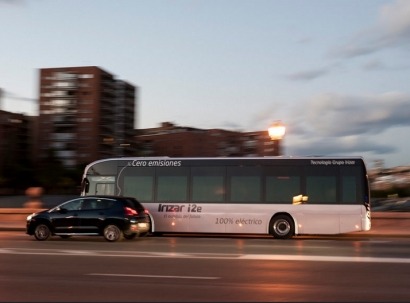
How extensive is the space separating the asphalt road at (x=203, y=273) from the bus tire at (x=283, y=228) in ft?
12.1


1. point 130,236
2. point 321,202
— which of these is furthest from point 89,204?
point 321,202

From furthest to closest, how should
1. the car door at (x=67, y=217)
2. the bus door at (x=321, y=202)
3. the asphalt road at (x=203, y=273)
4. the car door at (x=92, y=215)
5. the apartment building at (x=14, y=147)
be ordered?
the apartment building at (x=14, y=147)
the bus door at (x=321, y=202)
the car door at (x=67, y=217)
the car door at (x=92, y=215)
the asphalt road at (x=203, y=273)

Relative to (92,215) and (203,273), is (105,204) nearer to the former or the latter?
(92,215)

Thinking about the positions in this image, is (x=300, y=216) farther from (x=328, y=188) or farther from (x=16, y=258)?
(x=16, y=258)

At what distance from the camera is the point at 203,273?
38.9 ft

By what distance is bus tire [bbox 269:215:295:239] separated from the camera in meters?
22.1

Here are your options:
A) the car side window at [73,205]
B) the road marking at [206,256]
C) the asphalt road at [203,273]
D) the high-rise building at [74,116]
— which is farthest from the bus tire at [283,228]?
the high-rise building at [74,116]

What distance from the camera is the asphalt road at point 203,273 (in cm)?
935

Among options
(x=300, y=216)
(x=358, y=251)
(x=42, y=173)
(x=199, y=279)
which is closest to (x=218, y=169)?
(x=300, y=216)

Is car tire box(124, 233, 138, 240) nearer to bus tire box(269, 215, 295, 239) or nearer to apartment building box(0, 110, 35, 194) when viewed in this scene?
bus tire box(269, 215, 295, 239)

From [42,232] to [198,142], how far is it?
116847 millimetres

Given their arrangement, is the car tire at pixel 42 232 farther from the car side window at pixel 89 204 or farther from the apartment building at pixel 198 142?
the apartment building at pixel 198 142

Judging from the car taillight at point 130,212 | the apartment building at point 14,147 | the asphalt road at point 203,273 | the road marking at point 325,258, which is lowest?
the asphalt road at point 203,273

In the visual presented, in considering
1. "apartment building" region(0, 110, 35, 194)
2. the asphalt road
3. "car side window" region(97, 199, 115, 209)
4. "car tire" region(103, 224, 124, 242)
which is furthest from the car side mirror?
"apartment building" region(0, 110, 35, 194)
